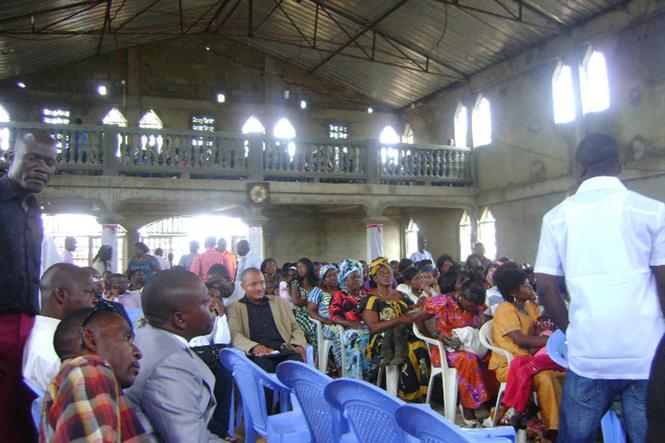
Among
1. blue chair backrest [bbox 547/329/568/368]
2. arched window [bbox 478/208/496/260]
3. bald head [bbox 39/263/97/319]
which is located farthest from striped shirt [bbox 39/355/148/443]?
arched window [bbox 478/208/496/260]

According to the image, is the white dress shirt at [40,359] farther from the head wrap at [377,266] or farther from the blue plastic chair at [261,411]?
the head wrap at [377,266]

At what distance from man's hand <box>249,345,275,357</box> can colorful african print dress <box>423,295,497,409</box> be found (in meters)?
1.43

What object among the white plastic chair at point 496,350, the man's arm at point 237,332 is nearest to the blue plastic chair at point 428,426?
the white plastic chair at point 496,350

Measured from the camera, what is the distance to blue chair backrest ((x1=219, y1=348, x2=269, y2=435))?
327 cm

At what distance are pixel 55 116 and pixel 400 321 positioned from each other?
565 inches

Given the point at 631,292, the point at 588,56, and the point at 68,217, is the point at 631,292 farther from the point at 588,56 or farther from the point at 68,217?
the point at 68,217

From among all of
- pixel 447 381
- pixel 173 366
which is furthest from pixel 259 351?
pixel 173 366

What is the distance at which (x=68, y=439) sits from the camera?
4.59 ft

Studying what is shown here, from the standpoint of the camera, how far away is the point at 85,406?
144 cm

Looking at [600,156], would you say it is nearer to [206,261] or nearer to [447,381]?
[447,381]

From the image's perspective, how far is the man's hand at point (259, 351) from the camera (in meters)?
4.24

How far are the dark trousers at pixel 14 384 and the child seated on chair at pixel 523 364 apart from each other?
2784mm

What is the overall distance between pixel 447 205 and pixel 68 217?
1270cm

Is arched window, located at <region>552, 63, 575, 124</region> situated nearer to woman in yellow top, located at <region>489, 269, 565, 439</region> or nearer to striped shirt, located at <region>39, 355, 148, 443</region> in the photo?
woman in yellow top, located at <region>489, 269, 565, 439</region>
